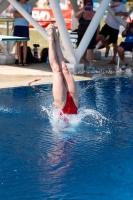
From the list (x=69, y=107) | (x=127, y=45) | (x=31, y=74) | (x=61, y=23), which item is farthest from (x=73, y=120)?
(x=127, y=45)

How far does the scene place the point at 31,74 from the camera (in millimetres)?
10688

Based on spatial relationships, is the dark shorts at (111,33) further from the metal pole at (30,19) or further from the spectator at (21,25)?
the metal pole at (30,19)

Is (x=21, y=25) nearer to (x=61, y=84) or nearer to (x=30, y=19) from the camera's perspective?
(x=30, y=19)

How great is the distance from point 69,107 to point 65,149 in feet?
3.89

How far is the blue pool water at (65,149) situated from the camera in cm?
432

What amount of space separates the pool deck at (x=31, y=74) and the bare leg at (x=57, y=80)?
108 inches

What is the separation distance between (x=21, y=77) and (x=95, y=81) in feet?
5.56

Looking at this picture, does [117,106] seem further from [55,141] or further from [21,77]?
[21,77]

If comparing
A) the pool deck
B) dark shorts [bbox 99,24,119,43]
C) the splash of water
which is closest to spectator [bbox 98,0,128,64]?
dark shorts [bbox 99,24,119,43]

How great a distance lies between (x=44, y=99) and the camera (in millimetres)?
8164

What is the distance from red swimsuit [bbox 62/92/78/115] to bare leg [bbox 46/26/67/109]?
6cm

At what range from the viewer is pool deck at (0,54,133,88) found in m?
9.75

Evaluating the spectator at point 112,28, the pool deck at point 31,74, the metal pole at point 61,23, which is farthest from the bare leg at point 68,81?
the spectator at point 112,28

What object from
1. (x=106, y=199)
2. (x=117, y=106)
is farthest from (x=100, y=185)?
(x=117, y=106)
